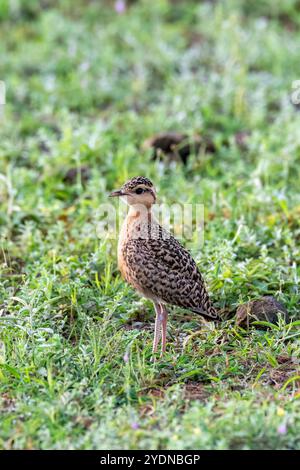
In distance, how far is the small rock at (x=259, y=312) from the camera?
6203 mm

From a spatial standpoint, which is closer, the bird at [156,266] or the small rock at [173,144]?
the bird at [156,266]

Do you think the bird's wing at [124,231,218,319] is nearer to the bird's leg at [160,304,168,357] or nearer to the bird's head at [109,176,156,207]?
the bird's leg at [160,304,168,357]

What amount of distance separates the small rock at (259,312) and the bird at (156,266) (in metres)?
0.21

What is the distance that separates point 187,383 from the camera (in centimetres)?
555

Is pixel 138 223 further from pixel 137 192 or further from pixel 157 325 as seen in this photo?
pixel 157 325

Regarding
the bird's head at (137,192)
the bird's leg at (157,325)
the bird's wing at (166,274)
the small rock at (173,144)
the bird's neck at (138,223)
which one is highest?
the small rock at (173,144)

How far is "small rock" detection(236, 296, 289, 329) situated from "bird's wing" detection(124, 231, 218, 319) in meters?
0.26

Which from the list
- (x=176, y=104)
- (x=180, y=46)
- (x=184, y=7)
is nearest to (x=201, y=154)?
(x=176, y=104)

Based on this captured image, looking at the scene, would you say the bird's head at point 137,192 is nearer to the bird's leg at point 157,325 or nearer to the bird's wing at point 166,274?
the bird's wing at point 166,274

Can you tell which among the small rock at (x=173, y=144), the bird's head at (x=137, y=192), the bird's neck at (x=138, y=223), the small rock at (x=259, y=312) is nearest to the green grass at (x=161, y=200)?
the small rock at (x=259, y=312)

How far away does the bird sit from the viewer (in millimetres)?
5879

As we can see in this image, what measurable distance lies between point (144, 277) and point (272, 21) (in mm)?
7793

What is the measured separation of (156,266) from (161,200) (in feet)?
7.23

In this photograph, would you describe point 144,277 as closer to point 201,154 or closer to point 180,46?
point 201,154
